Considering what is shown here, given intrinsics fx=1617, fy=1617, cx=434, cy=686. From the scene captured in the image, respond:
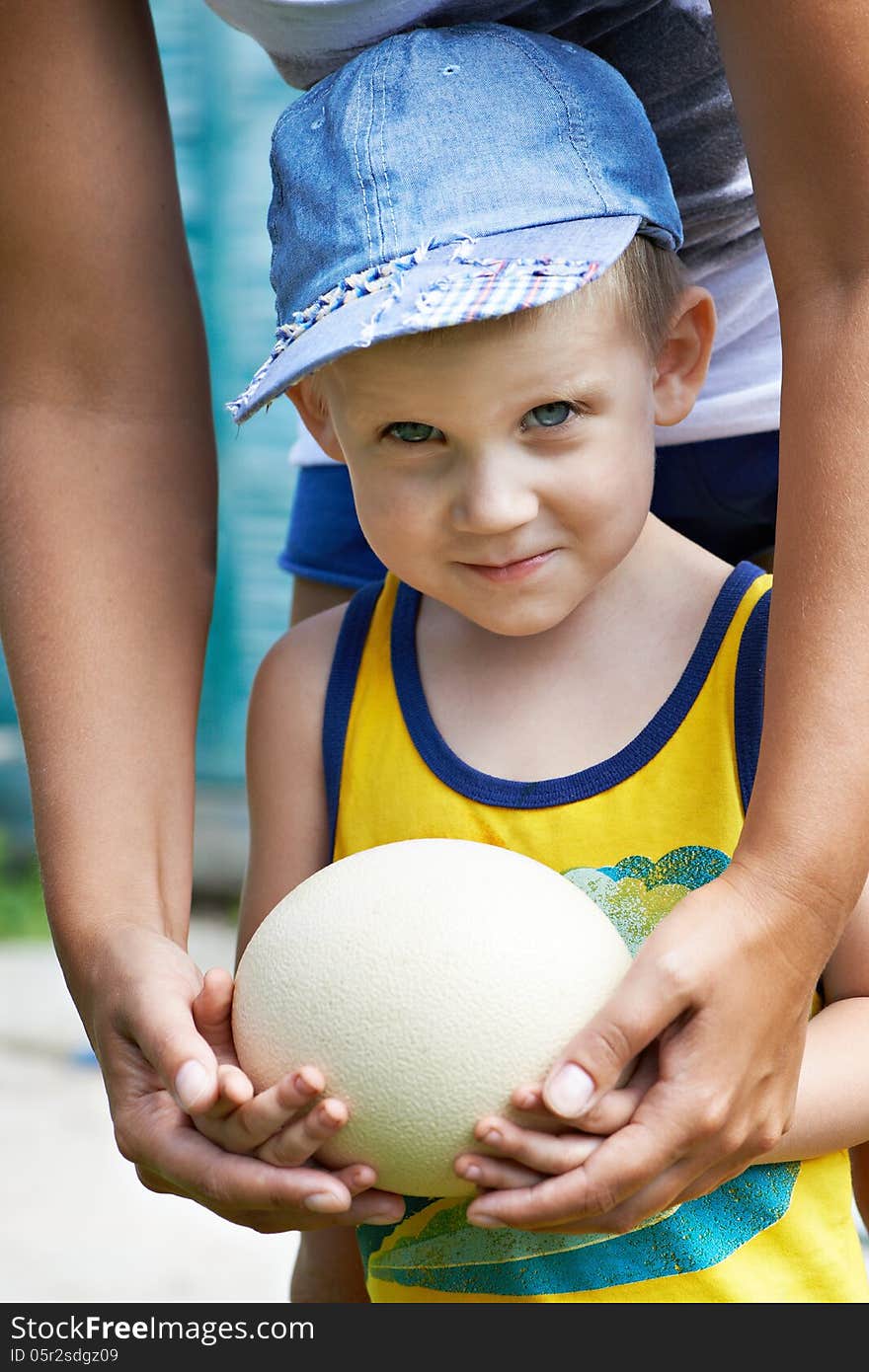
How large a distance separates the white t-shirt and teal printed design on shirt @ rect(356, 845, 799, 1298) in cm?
70

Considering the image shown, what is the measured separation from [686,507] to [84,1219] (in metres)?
2.21

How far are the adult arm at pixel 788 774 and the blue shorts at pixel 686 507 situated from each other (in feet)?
1.97

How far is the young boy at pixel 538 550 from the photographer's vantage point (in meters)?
1.62

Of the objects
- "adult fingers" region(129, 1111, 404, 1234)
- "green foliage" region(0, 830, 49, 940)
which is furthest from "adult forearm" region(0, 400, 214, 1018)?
"green foliage" region(0, 830, 49, 940)

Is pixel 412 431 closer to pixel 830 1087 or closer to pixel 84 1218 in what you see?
pixel 830 1087

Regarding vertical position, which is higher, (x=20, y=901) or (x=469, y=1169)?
(x=469, y=1169)

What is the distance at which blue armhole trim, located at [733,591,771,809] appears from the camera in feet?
5.60

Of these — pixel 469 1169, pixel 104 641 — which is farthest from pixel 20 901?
pixel 469 1169

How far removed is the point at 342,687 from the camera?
1.98 meters

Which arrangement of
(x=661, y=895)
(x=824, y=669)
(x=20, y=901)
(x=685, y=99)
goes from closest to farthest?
1. (x=824, y=669)
2. (x=661, y=895)
3. (x=685, y=99)
4. (x=20, y=901)

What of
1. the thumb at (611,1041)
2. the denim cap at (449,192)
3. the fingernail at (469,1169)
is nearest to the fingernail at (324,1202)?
the fingernail at (469,1169)

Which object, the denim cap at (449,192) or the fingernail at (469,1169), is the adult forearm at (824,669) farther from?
the fingernail at (469,1169)

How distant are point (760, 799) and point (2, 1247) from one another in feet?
8.10
